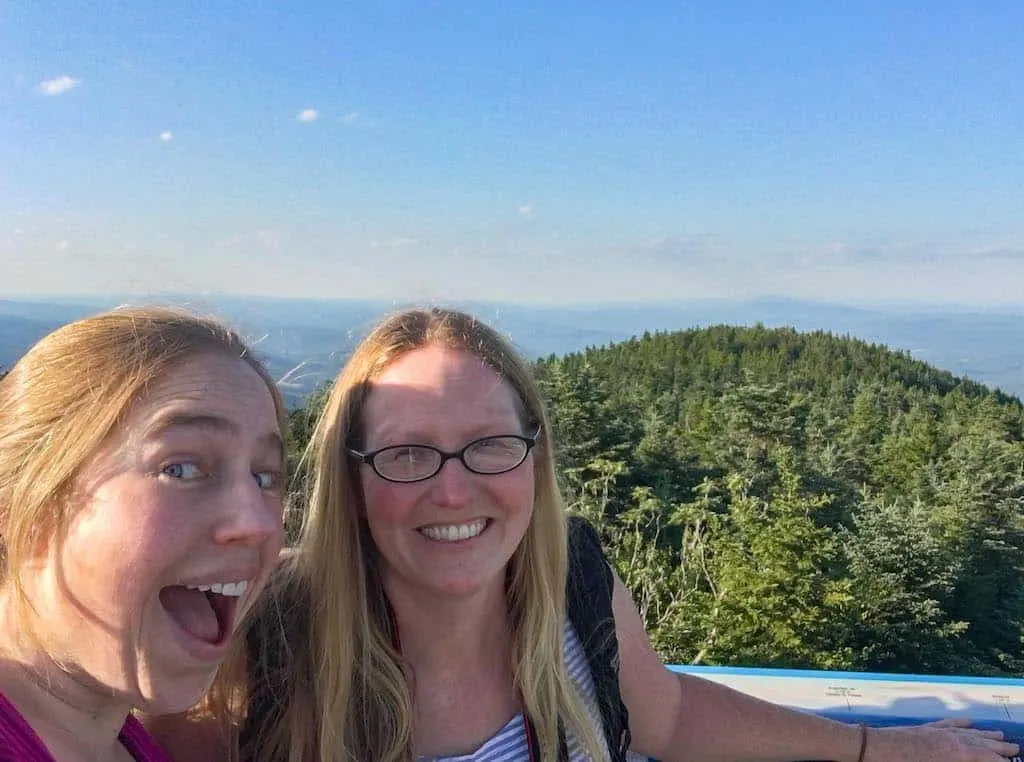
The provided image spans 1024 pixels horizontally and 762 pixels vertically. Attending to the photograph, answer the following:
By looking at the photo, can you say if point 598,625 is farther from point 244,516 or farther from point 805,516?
point 805,516

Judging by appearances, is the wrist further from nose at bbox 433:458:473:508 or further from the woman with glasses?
nose at bbox 433:458:473:508

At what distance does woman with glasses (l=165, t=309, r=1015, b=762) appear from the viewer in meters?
1.58

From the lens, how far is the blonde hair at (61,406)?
1.05m

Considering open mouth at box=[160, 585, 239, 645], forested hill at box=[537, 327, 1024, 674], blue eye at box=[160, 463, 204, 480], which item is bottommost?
forested hill at box=[537, 327, 1024, 674]

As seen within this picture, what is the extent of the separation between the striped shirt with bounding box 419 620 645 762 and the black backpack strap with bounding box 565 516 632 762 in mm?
15

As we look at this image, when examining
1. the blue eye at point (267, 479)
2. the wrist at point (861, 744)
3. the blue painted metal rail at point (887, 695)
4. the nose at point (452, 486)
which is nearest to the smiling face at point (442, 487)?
the nose at point (452, 486)

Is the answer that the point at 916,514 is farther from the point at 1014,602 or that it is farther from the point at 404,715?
the point at 404,715

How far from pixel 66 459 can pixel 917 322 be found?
98.3ft

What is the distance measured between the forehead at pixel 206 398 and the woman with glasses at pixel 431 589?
39cm

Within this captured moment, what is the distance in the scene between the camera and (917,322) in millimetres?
27375

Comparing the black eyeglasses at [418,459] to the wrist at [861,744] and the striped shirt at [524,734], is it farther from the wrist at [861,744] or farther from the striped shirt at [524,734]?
the wrist at [861,744]

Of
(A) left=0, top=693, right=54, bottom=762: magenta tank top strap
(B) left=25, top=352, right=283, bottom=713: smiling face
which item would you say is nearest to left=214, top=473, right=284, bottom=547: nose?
(B) left=25, top=352, right=283, bottom=713: smiling face

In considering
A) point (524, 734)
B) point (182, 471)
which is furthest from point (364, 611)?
point (182, 471)

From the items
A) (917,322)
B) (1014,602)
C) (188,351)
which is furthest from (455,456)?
(917,322)
